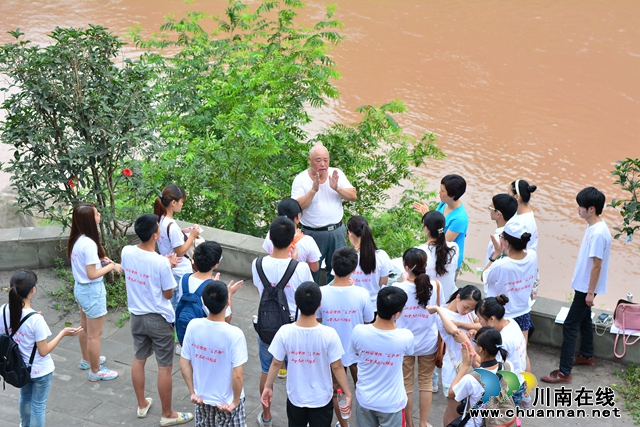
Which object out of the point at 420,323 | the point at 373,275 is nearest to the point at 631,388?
the point at 420,323

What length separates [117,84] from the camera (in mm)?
7570

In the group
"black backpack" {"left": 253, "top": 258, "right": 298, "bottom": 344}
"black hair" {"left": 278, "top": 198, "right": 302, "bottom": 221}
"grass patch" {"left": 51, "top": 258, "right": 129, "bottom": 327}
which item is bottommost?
"grass patch" {"left": 51, "top": 258, "right": 129, "bottom": 327}

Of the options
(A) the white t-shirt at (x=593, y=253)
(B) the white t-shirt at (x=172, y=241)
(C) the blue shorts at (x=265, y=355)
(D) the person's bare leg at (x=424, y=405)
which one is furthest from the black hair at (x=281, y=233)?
(A) the white t-shirt at (x=593, y=253)

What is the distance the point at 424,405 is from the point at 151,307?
2.32 metres

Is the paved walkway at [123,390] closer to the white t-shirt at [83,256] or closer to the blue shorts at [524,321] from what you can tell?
the blue shorts at [524,321]

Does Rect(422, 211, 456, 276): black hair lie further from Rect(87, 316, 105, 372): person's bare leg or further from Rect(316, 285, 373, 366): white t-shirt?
Rect(87, 316, 105, 372): person's bare leg

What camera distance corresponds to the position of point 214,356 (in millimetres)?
4844

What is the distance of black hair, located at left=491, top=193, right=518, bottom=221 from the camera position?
662 cm

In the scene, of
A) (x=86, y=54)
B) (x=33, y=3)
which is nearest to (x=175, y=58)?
(x=86, y=54)

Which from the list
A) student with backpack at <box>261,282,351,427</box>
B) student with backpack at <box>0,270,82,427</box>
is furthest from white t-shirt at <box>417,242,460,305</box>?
student with backpack at <box>0,270,82,427</box>

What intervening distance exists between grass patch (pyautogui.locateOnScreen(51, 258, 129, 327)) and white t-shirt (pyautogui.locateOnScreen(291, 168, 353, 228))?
7.17 feet

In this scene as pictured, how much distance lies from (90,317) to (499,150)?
10898mm

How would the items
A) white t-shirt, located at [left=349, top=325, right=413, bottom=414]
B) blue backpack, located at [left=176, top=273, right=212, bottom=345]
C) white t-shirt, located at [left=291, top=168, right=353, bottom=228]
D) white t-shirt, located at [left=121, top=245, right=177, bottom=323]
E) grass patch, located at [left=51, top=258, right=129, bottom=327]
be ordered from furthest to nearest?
grass patch, located at [left=51, top=258, right=129, bottom=327] < white t-shirt, located at [left=291, top=168, right=353, bottom=228] < white t-shirt, located at [left=121, top=245, right=177, bottom=323] < blue backpack, located at [left=176, top=273, right=212, bottom=345] < white t-shirt, located at [left=349, top=325, right=413, bottom=414]

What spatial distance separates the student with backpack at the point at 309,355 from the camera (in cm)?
481
